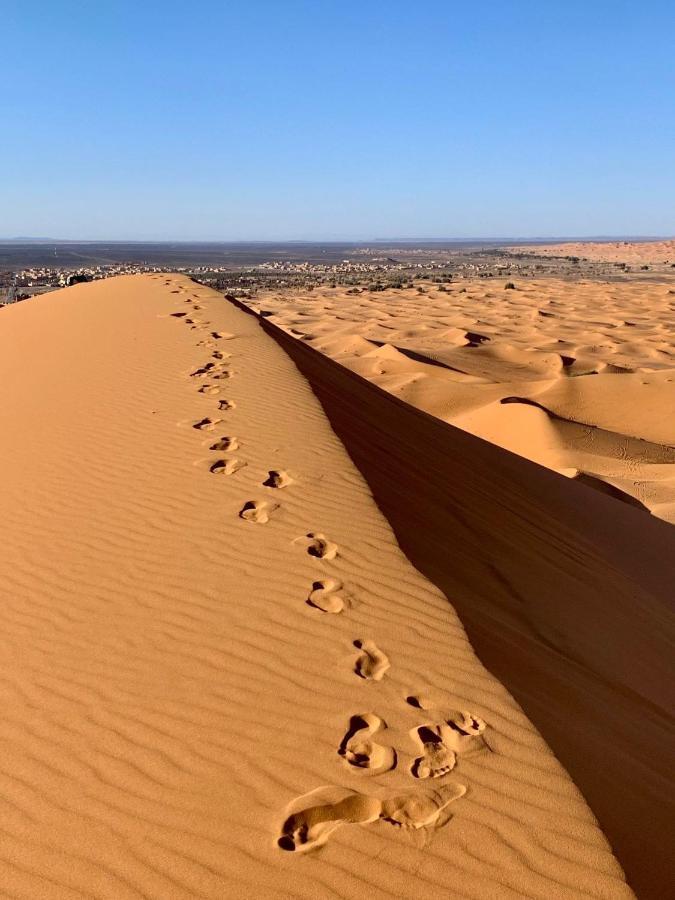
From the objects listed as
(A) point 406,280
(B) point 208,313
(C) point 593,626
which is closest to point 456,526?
(C) point 593,626

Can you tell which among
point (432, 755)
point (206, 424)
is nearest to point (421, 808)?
point (432, 755)

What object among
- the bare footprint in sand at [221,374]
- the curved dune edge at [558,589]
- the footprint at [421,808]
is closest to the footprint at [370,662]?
the curved dune edge at [558,589]

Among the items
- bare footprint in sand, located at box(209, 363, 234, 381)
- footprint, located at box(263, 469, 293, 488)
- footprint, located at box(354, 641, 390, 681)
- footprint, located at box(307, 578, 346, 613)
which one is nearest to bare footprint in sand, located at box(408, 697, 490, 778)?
footprint, located at box(354, 641, 390, 681)

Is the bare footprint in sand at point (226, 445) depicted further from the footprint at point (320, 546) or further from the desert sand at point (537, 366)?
the desert sand at point (537, 366)

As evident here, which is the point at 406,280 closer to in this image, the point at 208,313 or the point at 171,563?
the point at 208,313

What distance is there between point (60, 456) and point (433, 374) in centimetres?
1325

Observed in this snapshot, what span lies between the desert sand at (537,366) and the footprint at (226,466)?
618cm

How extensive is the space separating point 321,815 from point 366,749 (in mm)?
318

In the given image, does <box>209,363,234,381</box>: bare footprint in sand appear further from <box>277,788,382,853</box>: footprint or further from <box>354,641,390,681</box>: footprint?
<box>277,788,382,853</box>: footprint

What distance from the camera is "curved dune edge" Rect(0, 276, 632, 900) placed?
2.10 m

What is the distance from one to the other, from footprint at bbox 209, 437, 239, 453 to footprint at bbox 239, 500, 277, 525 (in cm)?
109

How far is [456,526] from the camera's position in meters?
5.14

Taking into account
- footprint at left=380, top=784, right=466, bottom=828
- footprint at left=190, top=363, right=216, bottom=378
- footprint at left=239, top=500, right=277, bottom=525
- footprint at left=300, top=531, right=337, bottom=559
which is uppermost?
footprint at left=190, top=363, right=216, bottom=378

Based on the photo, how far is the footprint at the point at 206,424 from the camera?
6086mm
